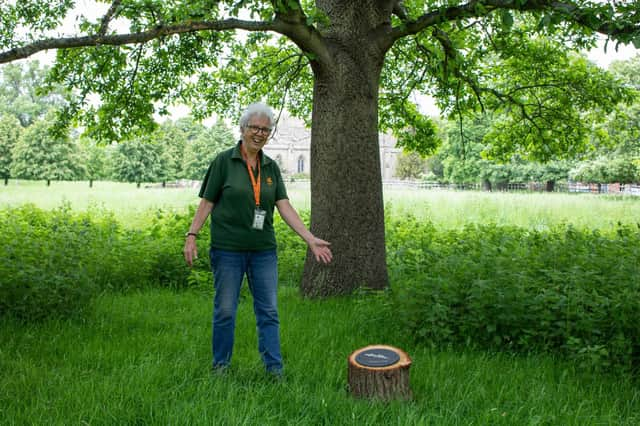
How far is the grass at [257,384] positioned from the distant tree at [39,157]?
167 ft

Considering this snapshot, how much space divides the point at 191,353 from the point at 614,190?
181 feet

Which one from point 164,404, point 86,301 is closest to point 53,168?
point 86,301

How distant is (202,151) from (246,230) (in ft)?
220

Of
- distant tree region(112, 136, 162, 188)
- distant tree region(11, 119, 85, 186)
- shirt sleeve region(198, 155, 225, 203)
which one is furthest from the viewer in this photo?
distant tree region(112, 136, 162, 188)

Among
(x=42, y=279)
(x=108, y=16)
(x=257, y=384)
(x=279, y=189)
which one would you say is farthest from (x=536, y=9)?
(x=42, y=279)

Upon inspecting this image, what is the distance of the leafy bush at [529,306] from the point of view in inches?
179

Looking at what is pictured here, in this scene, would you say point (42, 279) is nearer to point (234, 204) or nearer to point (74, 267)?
point (74, 267)

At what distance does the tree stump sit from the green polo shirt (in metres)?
1.13

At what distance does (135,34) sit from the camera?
20.3 feet

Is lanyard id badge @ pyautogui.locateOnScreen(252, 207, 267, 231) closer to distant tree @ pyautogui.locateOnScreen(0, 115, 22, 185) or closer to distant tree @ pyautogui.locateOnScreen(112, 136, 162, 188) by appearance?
distant tree @ pyautogui.locateOnScreen(0, 115, 22, 185)

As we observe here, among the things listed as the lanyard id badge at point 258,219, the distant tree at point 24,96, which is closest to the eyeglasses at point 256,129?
the lanyard id badge at point 258,219

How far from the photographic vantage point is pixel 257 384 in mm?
3943

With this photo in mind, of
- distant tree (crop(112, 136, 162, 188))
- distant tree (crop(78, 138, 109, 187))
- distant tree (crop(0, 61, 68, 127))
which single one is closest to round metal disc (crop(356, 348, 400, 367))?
distant tree (crop(112, 136, 162, 188))

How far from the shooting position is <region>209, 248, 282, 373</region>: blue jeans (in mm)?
4109
